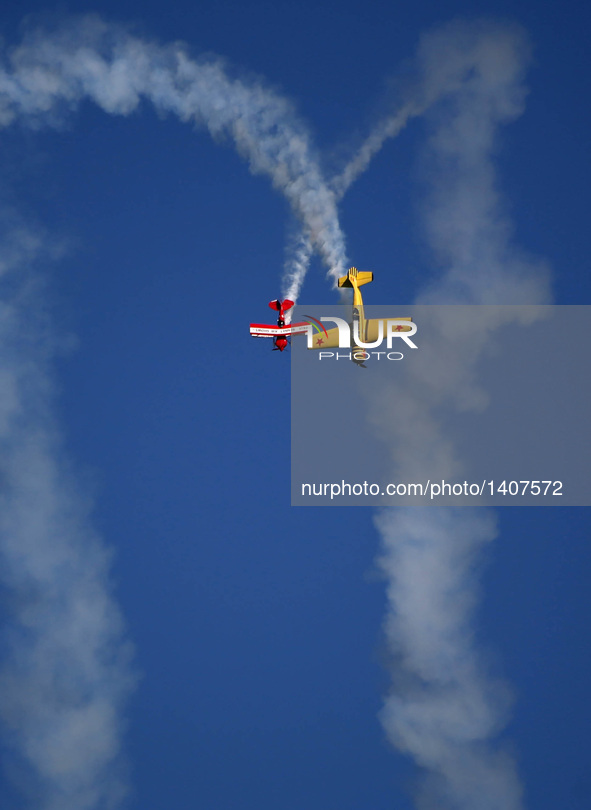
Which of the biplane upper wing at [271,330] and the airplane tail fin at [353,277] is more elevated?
the airplane tail fin at [353,277]

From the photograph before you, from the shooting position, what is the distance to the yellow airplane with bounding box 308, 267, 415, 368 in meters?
45.7

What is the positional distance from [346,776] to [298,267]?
24.6 meters

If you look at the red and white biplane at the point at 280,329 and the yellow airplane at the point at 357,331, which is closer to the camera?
the yellow airplane at the point at 357,331

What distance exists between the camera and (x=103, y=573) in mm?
58906

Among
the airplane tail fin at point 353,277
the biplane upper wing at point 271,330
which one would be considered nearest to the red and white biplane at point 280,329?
the biplane upper wing at point 271,330

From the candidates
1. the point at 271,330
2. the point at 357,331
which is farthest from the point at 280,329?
the point at 357,331

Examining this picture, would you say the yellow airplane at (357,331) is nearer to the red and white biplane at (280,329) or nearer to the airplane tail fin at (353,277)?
the airplane tail fin at (353,277)

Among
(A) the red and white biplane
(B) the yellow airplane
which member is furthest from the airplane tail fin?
(A) the red and white biplane

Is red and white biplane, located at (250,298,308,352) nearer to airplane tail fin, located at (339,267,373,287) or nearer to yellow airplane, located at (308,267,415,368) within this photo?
yellow airplane, located at (308,267,415,368)

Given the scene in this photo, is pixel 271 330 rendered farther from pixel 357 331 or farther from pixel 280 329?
pixel 357 331

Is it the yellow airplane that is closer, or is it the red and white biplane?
the yellow airplane

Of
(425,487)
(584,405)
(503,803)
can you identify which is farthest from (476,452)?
(503,803)

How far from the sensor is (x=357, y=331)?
45.8 metres

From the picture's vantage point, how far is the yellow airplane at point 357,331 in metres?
45.7
